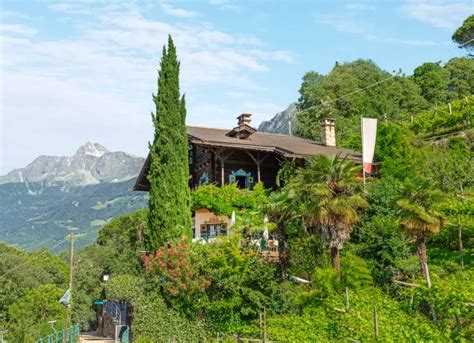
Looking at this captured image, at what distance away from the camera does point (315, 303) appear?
22172 mm

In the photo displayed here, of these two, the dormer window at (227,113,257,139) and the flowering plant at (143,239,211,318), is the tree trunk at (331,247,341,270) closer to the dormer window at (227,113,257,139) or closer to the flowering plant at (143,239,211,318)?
the flowering plant at (143,239,211,318)

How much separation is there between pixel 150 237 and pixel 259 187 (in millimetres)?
6237

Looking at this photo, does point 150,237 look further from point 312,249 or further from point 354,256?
point 354,256

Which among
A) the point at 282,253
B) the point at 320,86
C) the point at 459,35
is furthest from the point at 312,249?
the point at 459,35

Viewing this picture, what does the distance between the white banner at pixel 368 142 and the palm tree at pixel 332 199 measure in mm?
5268

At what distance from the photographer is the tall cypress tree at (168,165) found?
28125 millimetres

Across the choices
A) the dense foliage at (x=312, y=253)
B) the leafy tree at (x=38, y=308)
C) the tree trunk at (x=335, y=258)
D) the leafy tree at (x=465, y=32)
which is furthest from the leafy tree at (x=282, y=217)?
the leafy tree at (x=465, y=32)

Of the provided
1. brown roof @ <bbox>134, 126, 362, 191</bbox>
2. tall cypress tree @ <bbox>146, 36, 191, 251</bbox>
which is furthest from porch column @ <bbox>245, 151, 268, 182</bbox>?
tall cypress tree @ <bbox>146, 36, 191, 251</bbox>

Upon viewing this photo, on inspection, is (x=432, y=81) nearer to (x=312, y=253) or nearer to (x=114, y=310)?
(x=114, y=310)

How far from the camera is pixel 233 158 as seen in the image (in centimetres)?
3316

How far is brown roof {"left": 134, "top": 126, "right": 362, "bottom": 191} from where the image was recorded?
31047 mm

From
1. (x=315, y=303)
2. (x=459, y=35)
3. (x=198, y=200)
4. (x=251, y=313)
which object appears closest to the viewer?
(x=315, y=303)

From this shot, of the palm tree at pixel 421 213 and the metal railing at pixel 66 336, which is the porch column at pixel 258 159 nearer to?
the palm tree at pixel 421 213

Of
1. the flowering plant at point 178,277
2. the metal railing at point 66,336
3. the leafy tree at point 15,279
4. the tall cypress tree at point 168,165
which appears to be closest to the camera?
the flowering plant at point 178,277
